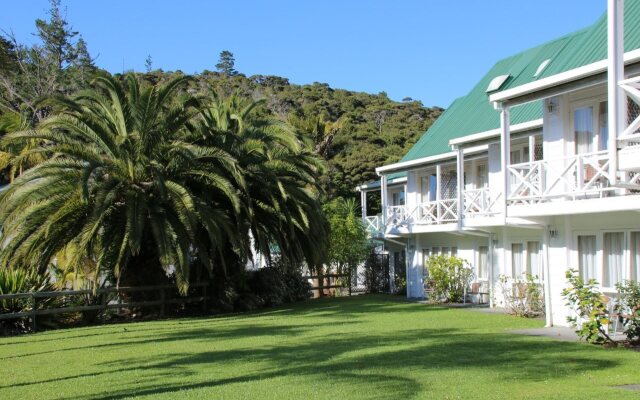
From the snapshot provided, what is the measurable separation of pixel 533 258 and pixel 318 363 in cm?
1277

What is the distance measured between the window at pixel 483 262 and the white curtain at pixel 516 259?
7.79 ft

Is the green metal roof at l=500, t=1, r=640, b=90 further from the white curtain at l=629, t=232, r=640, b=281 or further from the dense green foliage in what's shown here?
the dense green foliage

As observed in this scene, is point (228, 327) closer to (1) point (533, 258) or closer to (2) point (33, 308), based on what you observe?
(2) point (33, 308)

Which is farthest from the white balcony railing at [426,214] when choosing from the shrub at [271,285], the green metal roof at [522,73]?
the shrub at [271,285]

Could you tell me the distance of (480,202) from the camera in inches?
1047

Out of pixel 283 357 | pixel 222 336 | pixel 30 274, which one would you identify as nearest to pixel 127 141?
pixel 30 274

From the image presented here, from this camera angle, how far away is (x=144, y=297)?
2553 cm

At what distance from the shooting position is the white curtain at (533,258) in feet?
76.2

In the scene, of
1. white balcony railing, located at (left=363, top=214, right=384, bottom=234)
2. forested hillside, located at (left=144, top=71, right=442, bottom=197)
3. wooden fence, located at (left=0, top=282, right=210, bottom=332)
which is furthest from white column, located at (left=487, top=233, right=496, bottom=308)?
forested hillside, located at (left=144, top=71, right=442, bottom=197)

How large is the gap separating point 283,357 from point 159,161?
1248 centimetres

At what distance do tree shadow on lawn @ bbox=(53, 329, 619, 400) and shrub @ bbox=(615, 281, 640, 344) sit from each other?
1096 millimetres

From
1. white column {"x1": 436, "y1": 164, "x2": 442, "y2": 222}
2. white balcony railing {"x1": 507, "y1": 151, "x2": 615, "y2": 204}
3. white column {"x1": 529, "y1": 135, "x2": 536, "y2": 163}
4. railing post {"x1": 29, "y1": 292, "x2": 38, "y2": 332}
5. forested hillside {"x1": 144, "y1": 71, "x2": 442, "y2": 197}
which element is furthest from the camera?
forested hillside {"x1": 144, "y1": 71, "x2": 442, "y2": 197}

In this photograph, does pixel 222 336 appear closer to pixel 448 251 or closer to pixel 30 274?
pixel 30 274

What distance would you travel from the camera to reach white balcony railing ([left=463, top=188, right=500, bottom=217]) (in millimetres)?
Answer: 24234
